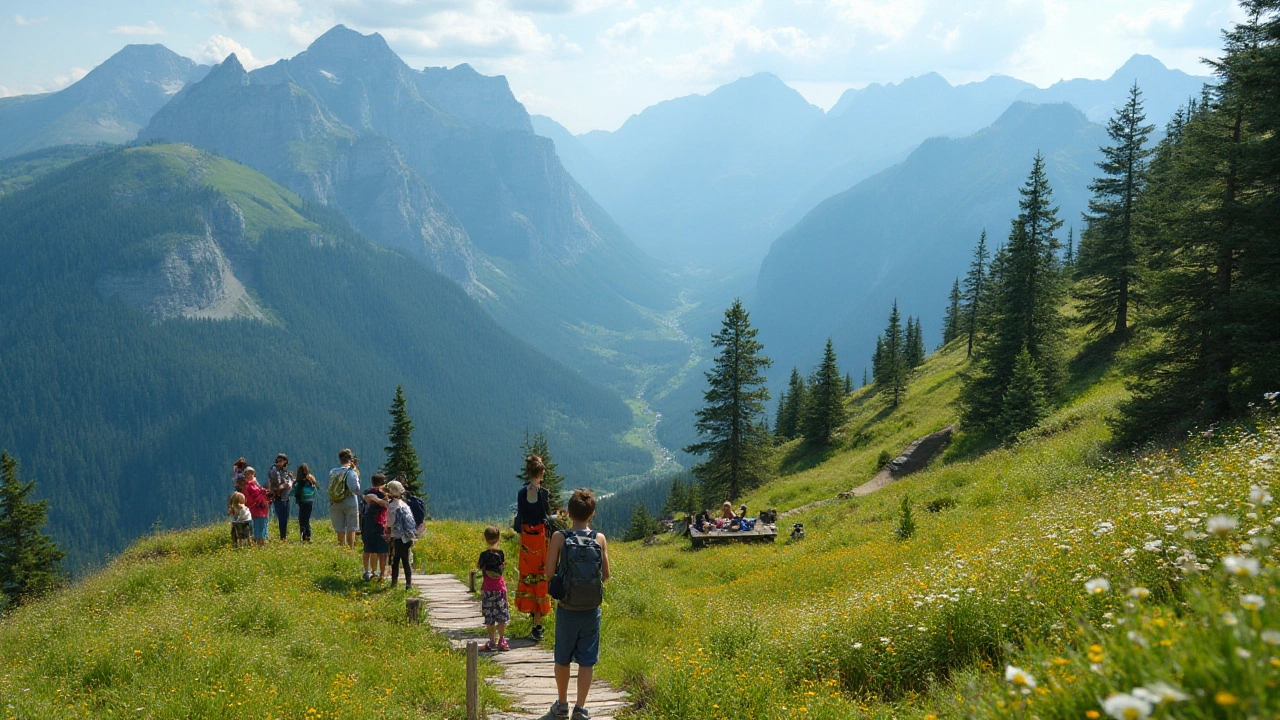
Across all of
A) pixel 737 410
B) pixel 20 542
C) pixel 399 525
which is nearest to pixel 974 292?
pixel 737 410

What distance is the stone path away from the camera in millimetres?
8102

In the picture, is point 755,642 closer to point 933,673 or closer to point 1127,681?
point 933,673

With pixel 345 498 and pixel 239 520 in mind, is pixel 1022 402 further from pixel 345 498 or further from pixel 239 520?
pixel 239 520

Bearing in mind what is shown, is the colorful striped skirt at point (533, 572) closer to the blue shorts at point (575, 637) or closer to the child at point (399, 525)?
the blue shorts at point (575, 637)

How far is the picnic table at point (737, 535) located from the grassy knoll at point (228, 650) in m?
15.0

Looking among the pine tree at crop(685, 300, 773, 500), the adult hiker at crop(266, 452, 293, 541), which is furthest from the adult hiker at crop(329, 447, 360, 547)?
the pine tree at crop(685, 300, 773, 500)

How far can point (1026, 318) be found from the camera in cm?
3031

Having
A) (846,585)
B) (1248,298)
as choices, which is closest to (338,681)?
(846,585)

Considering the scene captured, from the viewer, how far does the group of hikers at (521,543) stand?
7523 millimetres

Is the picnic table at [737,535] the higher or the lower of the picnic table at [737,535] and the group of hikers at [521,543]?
the lower

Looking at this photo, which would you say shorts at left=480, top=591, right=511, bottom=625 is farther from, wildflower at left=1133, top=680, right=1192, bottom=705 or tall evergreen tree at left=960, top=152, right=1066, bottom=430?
tall evergreen tree at left=960, top=152, right=1066, bottom=430

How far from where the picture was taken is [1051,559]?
6.96m

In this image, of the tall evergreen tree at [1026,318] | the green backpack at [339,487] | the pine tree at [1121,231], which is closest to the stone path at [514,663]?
the green backpack at [339,487]

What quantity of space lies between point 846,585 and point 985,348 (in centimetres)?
2268
